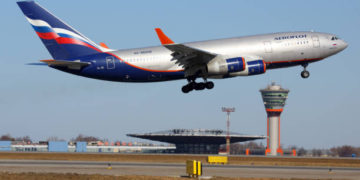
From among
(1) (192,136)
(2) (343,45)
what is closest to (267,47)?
(2) (343,45)

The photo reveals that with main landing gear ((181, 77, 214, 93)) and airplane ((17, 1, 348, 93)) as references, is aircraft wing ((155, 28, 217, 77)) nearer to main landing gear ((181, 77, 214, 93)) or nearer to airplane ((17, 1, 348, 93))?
airplane ((17, 1, 348, 93))

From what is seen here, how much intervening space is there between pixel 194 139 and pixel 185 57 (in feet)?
395

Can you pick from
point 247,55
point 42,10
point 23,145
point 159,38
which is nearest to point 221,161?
point 247,55

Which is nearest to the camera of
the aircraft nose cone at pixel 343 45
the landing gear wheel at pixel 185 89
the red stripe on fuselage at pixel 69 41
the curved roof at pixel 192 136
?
the red stripe on fuselage at pixel 69 41

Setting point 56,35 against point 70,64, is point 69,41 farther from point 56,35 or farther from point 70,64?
point 70,64

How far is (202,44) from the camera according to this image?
205 ft

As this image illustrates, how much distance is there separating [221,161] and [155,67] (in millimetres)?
15970

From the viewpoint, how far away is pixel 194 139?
179 m

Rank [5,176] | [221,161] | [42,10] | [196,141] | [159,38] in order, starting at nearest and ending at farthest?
[5,176] → [159,38] → [42,10] → [221,161] → [196,141]

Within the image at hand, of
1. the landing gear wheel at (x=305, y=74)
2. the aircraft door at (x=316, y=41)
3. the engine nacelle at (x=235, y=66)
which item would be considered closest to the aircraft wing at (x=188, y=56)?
the engine nacelle at (x=235, y=66)

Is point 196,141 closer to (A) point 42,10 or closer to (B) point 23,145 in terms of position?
(B) point 23,145

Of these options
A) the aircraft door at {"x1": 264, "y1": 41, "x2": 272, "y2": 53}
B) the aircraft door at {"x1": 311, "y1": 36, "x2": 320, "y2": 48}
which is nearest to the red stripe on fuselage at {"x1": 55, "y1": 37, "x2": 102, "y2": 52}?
the aircraft door at {"x1": 264, "y1": 41, "x2": 272, "y2": 53}

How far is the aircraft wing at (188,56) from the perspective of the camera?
5684cm

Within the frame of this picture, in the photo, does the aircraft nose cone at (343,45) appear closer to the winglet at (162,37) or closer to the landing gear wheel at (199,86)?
the landing gear wheel at (199,86)
